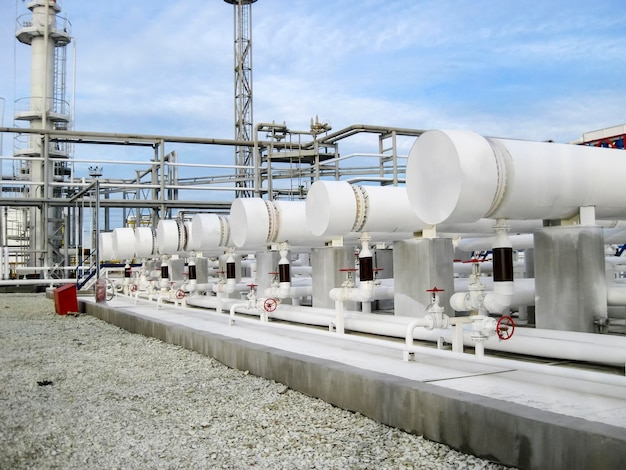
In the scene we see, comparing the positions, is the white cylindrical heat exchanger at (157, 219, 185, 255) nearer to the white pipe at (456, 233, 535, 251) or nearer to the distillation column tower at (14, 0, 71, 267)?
the white pipe at (456, 233, 535, 251)

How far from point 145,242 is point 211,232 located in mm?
3700

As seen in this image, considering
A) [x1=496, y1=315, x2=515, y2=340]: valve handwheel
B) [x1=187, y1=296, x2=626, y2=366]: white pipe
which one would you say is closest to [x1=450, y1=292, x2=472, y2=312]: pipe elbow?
[x1=187, y1=296, x2=626, y2=366]: white pipe

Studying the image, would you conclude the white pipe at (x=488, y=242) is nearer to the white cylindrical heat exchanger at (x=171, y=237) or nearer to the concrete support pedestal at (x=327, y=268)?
the concrete support pedestal at (x=327, y=268)

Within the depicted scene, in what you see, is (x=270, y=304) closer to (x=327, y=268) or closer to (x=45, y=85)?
(x=327, y=268)

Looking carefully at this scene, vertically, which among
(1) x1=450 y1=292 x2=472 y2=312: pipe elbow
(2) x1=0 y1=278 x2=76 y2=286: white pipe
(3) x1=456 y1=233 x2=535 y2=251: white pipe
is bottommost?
(2) x1=0 y1=278 x2=76 y2=286: white pipe

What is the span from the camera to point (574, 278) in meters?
4.76

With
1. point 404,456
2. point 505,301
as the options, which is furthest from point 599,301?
point 404,456

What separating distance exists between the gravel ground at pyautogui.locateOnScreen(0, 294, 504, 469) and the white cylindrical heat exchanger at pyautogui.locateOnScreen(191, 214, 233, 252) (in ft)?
10.1

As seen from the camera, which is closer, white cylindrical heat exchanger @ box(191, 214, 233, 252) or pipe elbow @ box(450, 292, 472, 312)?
pipe elbow @ box(450, 292, 472, 312)

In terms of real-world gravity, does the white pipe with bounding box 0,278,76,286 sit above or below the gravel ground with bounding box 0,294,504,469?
above

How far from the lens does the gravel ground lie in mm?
3045

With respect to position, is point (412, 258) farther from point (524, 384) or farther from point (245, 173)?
point (245, 173)

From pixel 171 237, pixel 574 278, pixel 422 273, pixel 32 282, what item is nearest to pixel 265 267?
pixel 171 237

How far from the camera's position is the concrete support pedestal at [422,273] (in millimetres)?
6383
